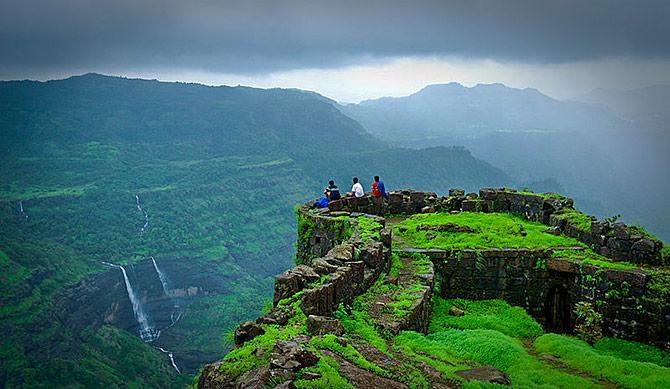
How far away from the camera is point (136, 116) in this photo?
194 meters

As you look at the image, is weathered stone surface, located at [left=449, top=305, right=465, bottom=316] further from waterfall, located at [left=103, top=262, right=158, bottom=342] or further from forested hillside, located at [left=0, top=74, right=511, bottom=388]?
waterfall, located at [left=103, top=262, right=158, bottom=342]

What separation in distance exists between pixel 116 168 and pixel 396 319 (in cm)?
15669

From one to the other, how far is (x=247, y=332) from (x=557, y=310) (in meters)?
11.0

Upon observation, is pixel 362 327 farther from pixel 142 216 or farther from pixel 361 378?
pixel 142 216

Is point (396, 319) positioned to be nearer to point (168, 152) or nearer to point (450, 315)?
point (450, 315)

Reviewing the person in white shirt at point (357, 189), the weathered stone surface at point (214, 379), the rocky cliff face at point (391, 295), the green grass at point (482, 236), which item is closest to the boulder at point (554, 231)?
the rocky cliff face at point (391, 295)

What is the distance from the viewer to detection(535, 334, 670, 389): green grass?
872 centimetres

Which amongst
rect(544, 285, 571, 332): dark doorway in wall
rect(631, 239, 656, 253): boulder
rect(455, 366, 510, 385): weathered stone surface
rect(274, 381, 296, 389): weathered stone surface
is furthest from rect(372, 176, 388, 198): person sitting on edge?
rect(274, 381, 296, 389): weathered stone surface

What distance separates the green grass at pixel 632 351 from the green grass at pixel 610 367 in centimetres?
178

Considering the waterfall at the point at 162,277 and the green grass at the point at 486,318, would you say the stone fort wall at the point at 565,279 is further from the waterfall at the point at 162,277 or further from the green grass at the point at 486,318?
the waterfall at the point at 162,277

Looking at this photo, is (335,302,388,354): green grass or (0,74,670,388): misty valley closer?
(335,302,388,354): green grass

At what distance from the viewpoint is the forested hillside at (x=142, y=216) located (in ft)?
242

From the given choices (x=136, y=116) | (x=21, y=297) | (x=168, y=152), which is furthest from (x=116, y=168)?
(x=21, y=297)

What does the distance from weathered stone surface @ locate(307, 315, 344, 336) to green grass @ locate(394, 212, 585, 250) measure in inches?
333
